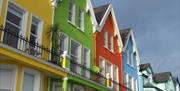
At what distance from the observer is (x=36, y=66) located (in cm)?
1850

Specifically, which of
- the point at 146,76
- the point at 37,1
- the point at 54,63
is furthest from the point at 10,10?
the point at 146,76

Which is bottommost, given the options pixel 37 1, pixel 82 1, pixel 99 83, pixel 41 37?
pixel 99 83

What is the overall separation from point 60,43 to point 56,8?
2.42m

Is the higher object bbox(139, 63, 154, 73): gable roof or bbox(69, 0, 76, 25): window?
bbox(69, 0, 76, 25): window

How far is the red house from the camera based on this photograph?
96.4ft

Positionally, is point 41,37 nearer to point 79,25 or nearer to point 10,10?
point 10,10

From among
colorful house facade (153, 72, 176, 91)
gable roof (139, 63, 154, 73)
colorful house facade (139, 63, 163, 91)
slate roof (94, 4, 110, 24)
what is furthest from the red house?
colorful house facade (153, 72, 176, 91)

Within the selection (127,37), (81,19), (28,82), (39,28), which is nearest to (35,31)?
(39,28)

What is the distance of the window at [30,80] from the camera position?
19266 mm

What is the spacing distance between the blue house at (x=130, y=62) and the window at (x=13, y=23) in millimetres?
16208

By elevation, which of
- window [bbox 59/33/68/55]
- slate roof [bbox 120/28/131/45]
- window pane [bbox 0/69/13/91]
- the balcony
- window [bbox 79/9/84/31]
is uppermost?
slate roof [bbox 120/28/131/45]

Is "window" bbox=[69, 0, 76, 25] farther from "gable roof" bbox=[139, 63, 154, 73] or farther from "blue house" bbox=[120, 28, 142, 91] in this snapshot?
"gable roof" bbox=[139, 63, 154, 73]

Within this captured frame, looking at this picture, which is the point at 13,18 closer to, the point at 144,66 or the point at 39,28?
the point at 39,28

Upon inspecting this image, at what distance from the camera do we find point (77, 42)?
26000 millimetres
